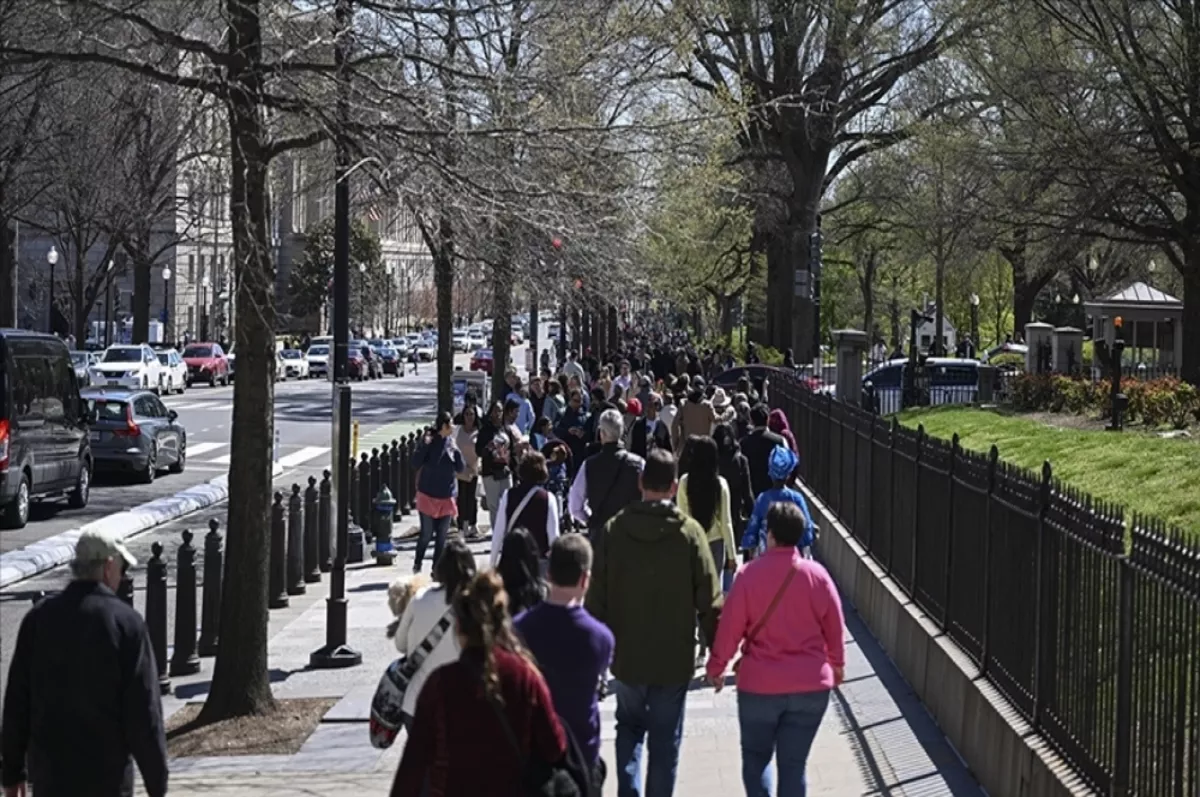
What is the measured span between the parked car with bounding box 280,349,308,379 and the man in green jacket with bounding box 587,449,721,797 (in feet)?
223

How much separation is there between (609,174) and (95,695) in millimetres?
8511

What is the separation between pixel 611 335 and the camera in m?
67.4

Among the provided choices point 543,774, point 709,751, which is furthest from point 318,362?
point 543,774

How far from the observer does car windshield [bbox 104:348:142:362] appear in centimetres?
5775

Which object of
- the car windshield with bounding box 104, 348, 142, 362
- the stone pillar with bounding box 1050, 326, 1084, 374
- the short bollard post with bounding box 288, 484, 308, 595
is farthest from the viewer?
the car windshield with bounding box 104, 348, 142, 362

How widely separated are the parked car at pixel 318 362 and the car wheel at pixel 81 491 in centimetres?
5051

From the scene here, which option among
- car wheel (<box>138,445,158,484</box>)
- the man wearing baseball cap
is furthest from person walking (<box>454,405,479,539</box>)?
the man wearing baseball cap

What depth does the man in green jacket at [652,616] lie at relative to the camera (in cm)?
827

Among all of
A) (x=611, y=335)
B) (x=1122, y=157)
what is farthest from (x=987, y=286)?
(x=1122, y=157)

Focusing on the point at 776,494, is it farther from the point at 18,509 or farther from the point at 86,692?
the point at 18,509

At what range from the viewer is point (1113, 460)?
2170 centimetres

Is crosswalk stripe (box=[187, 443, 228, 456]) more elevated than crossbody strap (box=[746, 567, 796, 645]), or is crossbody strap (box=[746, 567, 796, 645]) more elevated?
crossbody strap (box=[746, 567, 796, 645])

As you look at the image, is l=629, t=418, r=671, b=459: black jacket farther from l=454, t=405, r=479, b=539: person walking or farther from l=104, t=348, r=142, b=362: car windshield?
l=104, t=348, r=142, b=362: car windshield

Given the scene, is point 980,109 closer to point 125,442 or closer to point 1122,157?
point 1122,157
